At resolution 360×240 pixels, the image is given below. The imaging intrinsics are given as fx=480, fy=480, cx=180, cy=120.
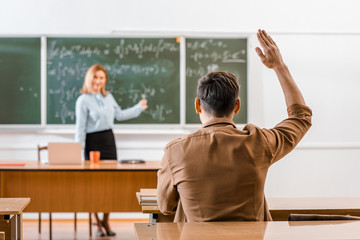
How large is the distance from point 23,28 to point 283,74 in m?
4.18

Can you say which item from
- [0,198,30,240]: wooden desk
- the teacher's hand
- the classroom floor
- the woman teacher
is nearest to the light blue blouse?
the woman teacher

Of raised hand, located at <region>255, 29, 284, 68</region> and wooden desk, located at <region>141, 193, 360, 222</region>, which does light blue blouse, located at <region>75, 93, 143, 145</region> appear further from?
raised hand, located at <region>255, 29, 284, 68</region>

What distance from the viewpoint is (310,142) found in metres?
5.44

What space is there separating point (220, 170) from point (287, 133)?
0.28m

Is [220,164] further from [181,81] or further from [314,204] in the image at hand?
[181,81]

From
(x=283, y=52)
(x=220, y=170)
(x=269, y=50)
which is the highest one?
(x=283, y=52)

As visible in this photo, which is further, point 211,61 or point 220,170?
point 211,61

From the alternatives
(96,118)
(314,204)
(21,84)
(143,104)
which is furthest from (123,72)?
(314,204)

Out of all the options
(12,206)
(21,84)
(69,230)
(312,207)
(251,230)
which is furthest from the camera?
(21,84)

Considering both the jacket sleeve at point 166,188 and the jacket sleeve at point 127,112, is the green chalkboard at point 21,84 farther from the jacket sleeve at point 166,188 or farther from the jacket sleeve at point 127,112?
the jacket sleeve at point 166,188

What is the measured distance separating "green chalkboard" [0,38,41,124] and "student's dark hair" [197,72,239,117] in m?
3.91

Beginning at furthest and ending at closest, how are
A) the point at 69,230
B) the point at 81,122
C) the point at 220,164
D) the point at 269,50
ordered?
the point at 69,230
the point at 81,122
the point at 269,50
the point at 220,164

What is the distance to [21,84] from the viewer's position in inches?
205

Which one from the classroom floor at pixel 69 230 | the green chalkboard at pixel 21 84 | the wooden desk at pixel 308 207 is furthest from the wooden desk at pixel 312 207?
the green chalkboard at pixel 21 84
